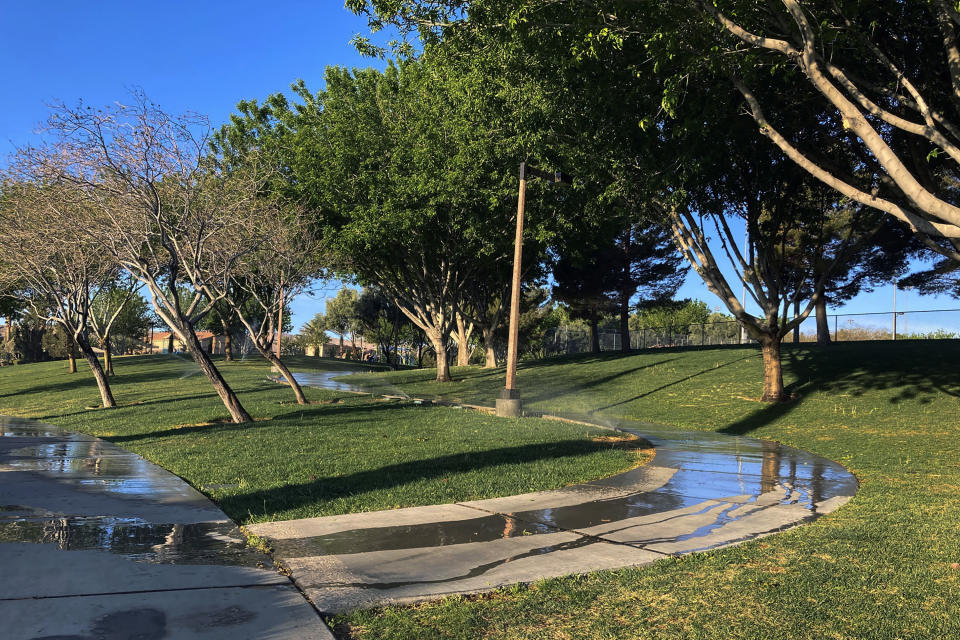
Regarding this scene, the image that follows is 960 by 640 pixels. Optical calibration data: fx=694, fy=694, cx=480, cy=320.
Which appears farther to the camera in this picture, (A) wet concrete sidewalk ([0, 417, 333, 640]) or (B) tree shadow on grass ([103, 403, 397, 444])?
(B) tree shadow on grass ([103, 403, 397, 444])

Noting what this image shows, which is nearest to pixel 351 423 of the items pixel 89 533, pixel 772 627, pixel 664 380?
Answer: pixel 89 533

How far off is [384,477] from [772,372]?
46.0 ft

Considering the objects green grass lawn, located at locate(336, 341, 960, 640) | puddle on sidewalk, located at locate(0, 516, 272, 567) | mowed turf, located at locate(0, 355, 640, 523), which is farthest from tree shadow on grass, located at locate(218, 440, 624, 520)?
green grass lawn, located at locate(336, 341, 960, 640)

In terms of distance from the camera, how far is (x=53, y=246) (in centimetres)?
1786

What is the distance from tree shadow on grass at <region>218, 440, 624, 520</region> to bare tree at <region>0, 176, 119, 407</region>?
10.2m

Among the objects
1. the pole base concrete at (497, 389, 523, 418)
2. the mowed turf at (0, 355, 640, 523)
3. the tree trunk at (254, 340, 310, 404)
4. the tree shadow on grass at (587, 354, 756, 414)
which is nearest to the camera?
the mowed turf at (0, 355, 640, 523)

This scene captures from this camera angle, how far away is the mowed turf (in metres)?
7.78

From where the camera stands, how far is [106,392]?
69.8 ft

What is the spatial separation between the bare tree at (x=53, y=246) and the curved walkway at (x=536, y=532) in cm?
1219

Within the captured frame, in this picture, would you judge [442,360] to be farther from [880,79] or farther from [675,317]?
[675,317]

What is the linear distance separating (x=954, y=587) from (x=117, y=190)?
14556 millimetres

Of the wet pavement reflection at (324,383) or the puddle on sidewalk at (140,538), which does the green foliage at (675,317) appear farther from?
the puddle on sidewalk at (140,538)

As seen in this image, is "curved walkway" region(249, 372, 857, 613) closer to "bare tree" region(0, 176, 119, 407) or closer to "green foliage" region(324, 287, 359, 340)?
"bare tree" region(0, 176, 119, 407)

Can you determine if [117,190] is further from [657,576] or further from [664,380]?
[664,380]
